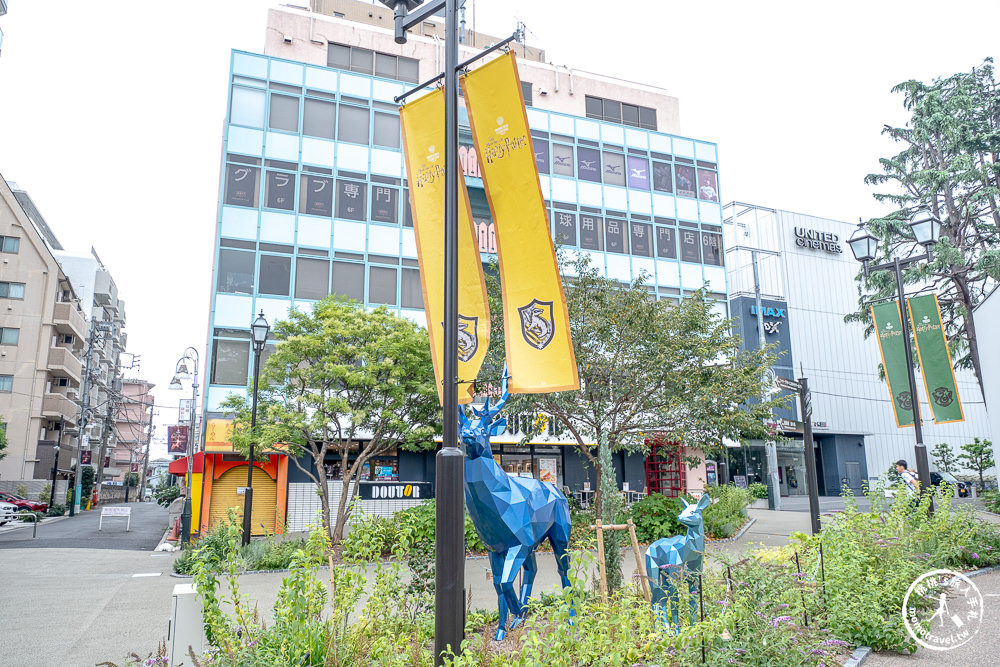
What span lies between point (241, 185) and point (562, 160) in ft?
49.1

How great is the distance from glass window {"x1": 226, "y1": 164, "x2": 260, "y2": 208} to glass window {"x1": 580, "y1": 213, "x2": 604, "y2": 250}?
1480 centimetres

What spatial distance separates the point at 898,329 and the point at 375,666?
15.2m

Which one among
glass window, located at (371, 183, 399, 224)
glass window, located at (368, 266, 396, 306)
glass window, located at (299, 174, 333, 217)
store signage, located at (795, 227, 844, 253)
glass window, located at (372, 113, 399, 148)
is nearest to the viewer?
glass window, located at (299, 174, 333, 217)

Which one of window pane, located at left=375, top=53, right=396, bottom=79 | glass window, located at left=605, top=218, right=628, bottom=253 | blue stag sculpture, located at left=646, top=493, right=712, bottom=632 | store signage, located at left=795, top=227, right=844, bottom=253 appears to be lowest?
blue stag sculpture, located at left=646, top=493, right=712, bottom=632

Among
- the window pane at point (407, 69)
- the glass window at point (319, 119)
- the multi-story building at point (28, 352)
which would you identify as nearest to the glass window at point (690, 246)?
the window pane at point (407, 69)

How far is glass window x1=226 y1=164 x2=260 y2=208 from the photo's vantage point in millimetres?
27656

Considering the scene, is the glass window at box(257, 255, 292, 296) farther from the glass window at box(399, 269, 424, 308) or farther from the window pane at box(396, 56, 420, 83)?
the window pane at box(396, 56, 420, 83)

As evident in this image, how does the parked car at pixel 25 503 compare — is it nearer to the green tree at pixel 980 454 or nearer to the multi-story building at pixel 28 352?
the multi-story building at pixel 28 352

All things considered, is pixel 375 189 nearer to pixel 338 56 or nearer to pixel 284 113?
pixel 284 113

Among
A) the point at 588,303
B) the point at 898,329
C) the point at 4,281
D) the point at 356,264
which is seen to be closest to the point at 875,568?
the point at 898,329

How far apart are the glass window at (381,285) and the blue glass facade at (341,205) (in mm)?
46

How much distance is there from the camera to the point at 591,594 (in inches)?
316

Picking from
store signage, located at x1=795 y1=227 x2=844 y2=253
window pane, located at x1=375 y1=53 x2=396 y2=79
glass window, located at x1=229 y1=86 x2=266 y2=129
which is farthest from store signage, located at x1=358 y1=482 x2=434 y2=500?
store signage, located at x1=795 y1=227 x2=844 y2=253

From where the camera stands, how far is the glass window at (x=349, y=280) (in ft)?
92.7
